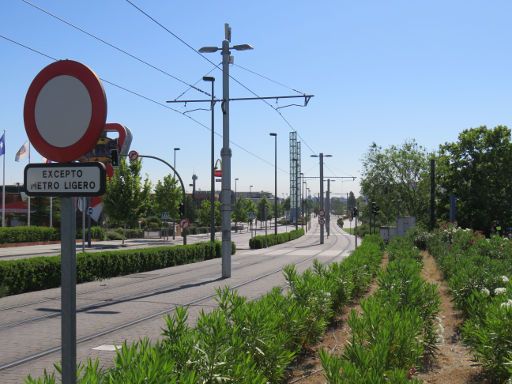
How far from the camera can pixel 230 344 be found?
4.28 m

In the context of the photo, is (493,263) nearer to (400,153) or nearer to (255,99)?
(255,99)

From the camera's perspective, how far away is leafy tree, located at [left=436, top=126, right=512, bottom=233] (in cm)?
4731

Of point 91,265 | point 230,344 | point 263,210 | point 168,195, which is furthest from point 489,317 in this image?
point 168,195

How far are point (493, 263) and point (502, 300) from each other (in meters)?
4.11

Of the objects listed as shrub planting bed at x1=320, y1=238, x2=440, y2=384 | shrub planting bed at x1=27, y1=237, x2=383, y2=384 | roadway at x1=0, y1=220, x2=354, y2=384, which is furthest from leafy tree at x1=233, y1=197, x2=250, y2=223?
shrub planting bed at x1=27, y1=237, x2=383, y2=384

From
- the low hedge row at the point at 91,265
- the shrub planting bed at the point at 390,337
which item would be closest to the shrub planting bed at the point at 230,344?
the shrub planting bed at the point at 390,337

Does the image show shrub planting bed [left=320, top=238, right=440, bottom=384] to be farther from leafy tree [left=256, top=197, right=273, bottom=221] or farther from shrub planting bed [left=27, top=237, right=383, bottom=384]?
leafy tree [left=256, top=197, right=273, bottom=221]

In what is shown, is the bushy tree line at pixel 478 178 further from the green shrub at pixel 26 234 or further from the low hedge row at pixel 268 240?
the green shrub at pixel 26 234

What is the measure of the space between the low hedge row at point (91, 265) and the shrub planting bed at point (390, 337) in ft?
33.2

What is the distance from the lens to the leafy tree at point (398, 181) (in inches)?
2325

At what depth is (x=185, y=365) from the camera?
12.6 ft

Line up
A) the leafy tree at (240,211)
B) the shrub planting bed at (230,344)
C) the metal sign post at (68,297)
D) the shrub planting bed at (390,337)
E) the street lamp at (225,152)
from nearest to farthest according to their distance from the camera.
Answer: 1. the metal sign post at (68,297)
2. the shrub planting bed at (230,344)
3. the shrub planting bed at (390,337)
4. the street lamp at (225,152)
5. the leafy tree at (240,211)

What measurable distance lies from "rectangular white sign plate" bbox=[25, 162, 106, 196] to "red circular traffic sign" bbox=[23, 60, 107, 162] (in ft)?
0.23

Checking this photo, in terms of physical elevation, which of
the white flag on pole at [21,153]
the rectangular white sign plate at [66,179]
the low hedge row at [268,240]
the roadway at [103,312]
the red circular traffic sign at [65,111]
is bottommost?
the low hedge row at [268,240]
